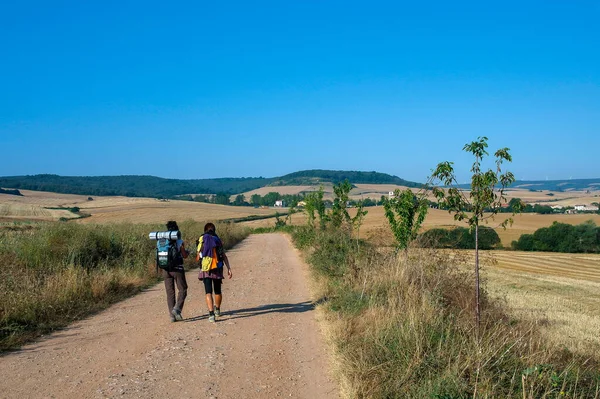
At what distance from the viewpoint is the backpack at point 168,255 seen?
31.2 ft

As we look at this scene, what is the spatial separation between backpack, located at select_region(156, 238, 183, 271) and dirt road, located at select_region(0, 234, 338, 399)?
101cm

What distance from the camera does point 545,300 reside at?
20.8 metres

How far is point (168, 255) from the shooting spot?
31.2ft

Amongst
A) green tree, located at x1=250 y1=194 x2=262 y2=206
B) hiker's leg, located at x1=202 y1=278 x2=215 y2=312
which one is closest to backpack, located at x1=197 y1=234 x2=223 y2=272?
hiker's leg, located at x1=202 y1=278 x2=215 y2=312

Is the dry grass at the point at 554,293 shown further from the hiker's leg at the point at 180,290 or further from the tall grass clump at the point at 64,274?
the tall grass clump at the point at 64,274

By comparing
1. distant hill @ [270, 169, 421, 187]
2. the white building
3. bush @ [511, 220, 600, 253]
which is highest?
distant hill @ [270, 169, 421, 187]

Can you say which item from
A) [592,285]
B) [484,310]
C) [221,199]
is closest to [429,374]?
[484,310]

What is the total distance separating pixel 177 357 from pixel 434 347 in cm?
346

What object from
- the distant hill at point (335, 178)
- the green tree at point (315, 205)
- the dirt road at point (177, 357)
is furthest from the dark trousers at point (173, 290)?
the distant hill at point (335, 178)

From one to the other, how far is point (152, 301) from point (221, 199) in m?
118

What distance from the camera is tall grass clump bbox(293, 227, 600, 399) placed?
496cm

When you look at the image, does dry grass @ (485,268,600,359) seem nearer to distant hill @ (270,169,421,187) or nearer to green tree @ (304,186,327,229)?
green tree @ (304,186,327,229)

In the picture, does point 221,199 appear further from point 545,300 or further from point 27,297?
point 27,297

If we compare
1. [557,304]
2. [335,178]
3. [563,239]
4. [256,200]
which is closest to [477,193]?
[557,304]
